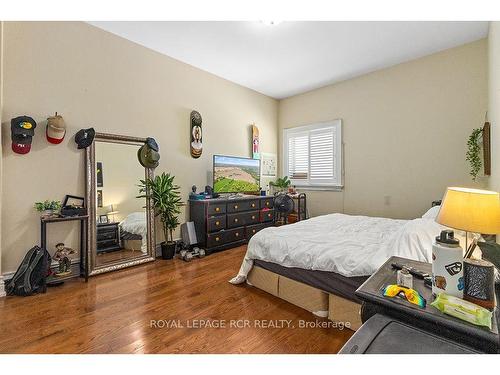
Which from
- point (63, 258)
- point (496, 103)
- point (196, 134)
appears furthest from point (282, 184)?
point (63, 258)

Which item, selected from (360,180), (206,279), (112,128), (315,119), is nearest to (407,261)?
(206,279)

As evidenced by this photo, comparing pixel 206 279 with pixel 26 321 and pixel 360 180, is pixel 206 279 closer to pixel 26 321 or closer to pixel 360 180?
pixel 26 321

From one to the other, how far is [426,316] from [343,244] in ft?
4.31

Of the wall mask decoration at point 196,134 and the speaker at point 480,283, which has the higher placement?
the wall mask decoration at point 196,134

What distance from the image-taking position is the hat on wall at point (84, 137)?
9.34 ft

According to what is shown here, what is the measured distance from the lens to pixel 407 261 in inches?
55.5

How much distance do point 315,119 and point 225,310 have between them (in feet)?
13.4

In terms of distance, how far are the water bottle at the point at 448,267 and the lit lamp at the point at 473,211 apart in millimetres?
110

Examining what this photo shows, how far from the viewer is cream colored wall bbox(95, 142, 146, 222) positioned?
3154mm

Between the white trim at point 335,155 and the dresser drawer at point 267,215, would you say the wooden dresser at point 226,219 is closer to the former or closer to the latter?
the dresser drawer at point 267,215

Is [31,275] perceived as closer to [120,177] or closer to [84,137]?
[120,177]

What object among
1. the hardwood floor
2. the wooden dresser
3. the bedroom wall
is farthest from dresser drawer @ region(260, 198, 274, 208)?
the hardwood floor

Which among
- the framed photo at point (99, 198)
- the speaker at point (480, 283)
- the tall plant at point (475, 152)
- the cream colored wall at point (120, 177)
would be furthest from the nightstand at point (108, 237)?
the tall plant at point (475, 152)

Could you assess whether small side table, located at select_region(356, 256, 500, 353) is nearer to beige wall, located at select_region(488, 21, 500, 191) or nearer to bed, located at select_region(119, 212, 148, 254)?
beige wall, located at select_region(488, 21, 500, 191)
